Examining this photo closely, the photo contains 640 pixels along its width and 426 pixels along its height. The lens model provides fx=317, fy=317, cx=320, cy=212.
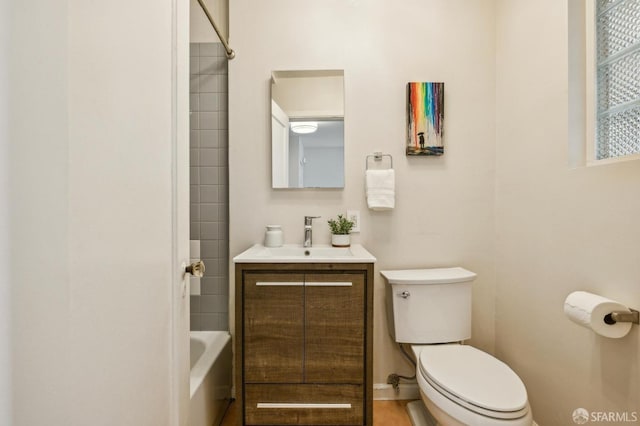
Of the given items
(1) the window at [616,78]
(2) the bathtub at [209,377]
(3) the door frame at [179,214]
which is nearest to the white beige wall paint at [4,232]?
(3) the door frame at [179,214]

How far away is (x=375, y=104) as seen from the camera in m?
1.88

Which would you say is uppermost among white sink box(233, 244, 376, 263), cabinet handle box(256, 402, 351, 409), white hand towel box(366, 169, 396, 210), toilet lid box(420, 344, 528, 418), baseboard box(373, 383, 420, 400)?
white hand towel box(366, 169, 396, 210)

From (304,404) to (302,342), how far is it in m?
0.28

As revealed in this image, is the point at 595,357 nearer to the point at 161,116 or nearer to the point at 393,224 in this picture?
the point at 393,224

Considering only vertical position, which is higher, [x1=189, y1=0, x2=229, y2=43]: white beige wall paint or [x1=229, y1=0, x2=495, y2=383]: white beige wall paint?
[x1=189, y1=0, x2=229, y2=43]: white beige wall paint

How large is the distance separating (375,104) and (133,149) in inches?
58.2

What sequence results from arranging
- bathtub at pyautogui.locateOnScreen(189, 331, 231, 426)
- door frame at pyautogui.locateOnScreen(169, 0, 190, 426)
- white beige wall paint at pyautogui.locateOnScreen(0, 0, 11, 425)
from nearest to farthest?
white beige wall paint at pyautogui.locateOnScreen(0, 0, 11, 425) → door frame at pyautogui.locateOnScreen(169, 0, 190, 426) → bathtub at pyautogui.locateOnScreen(189, 331, 231, 426)

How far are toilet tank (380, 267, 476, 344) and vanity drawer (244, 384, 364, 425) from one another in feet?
1.30

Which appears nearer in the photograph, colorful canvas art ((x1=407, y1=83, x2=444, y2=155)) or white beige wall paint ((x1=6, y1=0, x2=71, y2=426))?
white beige wall paint ((x1=6, y1=0, x2=71, y2=426))

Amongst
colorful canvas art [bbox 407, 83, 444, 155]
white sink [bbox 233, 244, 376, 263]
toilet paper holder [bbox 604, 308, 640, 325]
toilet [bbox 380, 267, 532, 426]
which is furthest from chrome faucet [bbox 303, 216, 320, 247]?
toilet paper holder [bbox 604, 308, 640, 325]

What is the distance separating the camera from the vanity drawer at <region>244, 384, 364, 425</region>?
1.46 meters

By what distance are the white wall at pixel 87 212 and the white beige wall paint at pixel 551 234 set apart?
1481 millimetres

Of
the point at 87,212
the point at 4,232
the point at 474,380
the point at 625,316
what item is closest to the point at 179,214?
the point at 87,212

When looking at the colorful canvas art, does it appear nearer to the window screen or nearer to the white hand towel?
the white hand towel
